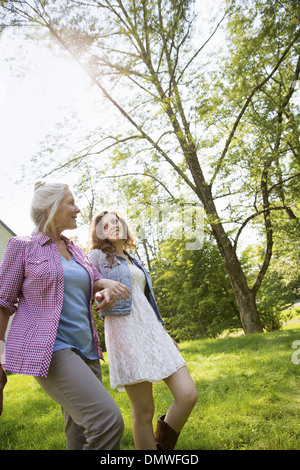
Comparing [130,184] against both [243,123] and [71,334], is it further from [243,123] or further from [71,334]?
[71,334]

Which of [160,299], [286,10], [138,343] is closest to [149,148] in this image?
[286,10]

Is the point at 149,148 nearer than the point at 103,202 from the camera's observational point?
A: Yes

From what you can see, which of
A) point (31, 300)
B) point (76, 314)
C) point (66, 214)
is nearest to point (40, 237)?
point (66, 214)

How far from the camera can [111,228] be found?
3145 mm

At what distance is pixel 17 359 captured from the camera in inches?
77.9

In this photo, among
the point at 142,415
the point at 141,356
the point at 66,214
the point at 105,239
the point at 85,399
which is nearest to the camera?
the point at 85,399

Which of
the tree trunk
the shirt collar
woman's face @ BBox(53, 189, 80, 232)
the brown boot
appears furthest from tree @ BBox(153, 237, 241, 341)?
the shirt collar

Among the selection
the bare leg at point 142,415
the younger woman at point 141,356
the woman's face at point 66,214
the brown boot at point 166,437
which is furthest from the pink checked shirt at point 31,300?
the brown boot at point 166,437

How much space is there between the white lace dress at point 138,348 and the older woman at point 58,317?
28cm

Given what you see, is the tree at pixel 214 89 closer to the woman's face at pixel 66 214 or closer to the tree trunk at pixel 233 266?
the tree trunk at pixel 233 266

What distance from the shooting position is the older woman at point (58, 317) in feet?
6.17

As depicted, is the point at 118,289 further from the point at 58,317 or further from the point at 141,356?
the point at 141,356

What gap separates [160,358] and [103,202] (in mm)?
10842

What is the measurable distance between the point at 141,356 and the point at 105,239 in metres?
1.04
